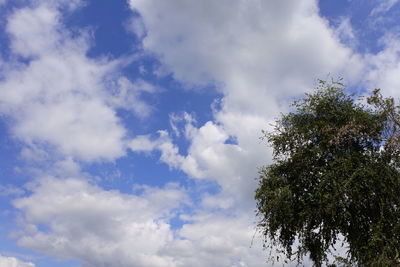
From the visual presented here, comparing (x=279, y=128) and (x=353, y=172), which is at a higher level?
(x=279, y=128)

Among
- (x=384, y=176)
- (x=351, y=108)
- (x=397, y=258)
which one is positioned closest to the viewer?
(x=397, y=258)

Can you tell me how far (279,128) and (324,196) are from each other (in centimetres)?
842

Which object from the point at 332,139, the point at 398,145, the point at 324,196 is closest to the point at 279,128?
the point at 332,139

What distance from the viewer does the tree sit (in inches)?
1162

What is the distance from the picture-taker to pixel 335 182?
97.9 ft

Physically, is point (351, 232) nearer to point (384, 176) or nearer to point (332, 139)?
point (384, 176)

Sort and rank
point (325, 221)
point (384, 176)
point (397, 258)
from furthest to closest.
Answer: point (325, 221) → point (384, 176) → point (397, 258)

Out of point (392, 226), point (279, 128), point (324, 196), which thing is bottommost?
point (392, 226)

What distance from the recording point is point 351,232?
31.4 meters

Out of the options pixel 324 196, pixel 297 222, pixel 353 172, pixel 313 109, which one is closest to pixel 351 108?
pixel 313 109

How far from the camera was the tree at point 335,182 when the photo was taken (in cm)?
2952

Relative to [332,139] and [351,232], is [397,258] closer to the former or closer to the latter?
[351,232]

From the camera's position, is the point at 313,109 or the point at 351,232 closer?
the point at 351,232

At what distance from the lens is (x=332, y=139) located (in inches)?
1221
